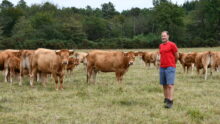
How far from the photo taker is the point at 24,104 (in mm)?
11078

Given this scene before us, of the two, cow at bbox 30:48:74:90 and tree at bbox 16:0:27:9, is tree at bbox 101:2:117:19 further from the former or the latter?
cow at bbox 30:48:74:90

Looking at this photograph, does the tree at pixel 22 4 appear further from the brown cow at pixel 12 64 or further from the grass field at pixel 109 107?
the grass field at pixel 109 107

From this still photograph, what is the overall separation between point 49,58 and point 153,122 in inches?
316

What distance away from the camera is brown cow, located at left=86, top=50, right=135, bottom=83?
690 inches

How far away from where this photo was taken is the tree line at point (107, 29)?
68438 millimetres

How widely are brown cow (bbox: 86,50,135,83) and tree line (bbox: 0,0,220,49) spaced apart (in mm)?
45810

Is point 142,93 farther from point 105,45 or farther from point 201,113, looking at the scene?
point 105,45

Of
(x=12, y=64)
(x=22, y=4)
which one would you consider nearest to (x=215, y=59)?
(x=12, y=64)

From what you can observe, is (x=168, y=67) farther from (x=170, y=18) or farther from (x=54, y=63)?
(x=170, y=18)

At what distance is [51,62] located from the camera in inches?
620

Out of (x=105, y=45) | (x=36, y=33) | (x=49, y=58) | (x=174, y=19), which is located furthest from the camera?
(x=174, y=19)

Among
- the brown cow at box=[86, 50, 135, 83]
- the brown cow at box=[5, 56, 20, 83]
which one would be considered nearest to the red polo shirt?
the brown cow at box=[86, 50, 135, 83]

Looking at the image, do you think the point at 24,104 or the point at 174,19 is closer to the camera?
the point at 24,104

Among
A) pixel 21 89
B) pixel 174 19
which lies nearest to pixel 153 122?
pixel 21 89
